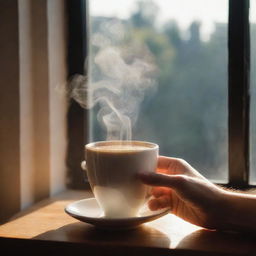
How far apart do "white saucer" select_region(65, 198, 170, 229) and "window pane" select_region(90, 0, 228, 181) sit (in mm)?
377

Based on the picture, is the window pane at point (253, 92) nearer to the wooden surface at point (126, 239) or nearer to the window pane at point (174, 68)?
the window pane at point (174, 68)

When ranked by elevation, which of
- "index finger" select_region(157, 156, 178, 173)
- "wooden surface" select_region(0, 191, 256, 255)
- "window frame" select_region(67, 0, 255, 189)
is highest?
"window frame" select_region(67, 0, 255, 189)

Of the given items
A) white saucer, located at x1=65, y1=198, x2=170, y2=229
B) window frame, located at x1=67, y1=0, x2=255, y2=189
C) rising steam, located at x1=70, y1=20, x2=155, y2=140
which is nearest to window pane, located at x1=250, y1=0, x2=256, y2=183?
window frame, located at x1=67, y1=0, x2=255, y2=189

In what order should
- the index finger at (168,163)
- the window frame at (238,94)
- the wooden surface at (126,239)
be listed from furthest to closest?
the window frame at (238,94)
the index finger at (168,163)
the wooden surface at (126,239)

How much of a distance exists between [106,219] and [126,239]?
0.21ft

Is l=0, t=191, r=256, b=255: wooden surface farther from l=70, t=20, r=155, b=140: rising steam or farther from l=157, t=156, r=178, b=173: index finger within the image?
l=70, t=20, r=155, b=140: rising steam

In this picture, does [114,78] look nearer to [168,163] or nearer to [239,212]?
[168,163]

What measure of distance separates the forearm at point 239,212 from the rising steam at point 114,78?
0.39 m

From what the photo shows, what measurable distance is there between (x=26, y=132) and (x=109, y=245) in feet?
1.63

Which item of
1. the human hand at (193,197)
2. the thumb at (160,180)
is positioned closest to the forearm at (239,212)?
the human hand at (193,197)

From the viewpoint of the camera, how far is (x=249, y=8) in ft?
4.09

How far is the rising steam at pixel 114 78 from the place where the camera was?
1270 mm

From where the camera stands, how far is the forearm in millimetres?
897

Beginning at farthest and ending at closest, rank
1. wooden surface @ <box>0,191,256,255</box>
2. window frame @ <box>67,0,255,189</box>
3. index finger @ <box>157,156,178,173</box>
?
window frame @ <box>67,0,255,189</box>, index finger @ <box>157,156,178,173</box>, wooden surface @ <box>0,191,256,255</box>
